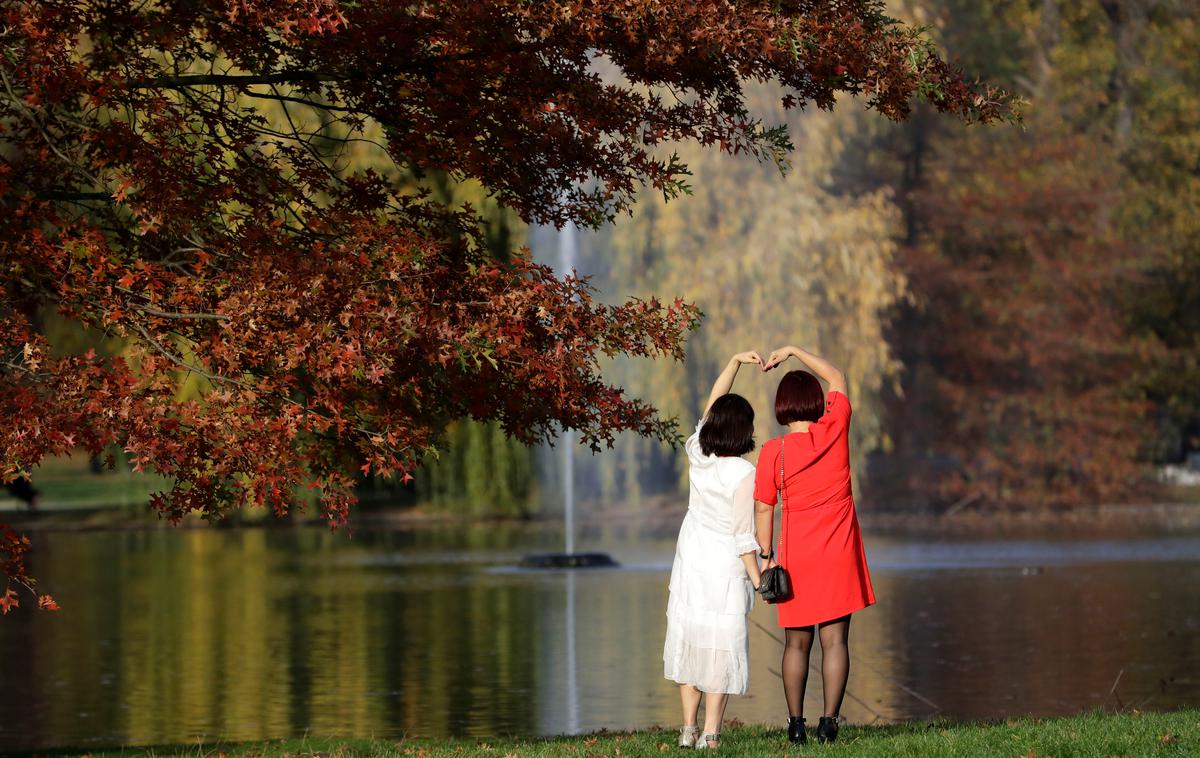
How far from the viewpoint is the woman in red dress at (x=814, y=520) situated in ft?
27.9

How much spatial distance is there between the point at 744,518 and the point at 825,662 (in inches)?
29.2

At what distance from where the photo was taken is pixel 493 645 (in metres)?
17.7

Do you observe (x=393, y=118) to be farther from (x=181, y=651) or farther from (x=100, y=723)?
(x=181, y=651)

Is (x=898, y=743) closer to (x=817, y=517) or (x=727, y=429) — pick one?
(x=817, y=517)

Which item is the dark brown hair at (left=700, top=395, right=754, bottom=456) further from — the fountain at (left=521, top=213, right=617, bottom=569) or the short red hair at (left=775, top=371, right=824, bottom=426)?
the fountain at (left=521, top=213, right=617, bottom=569)

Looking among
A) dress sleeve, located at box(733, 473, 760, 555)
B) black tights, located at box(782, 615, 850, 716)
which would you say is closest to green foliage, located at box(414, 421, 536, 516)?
black tights, located at box(782, 615, 850, 716)

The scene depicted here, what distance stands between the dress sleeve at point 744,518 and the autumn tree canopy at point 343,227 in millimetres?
1117

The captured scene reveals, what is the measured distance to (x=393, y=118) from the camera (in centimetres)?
985

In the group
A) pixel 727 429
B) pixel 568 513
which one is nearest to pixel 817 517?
pixel 727 429

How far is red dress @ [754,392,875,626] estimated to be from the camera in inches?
335

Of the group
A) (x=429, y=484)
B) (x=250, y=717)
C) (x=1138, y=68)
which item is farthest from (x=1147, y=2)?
(x=250, y=717)

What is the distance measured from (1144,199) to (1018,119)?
37.7 meters

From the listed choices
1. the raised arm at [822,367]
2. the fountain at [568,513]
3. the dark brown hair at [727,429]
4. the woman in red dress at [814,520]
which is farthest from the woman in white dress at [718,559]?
the fountain at [568,513]

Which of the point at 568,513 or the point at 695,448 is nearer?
the point at 695,448
